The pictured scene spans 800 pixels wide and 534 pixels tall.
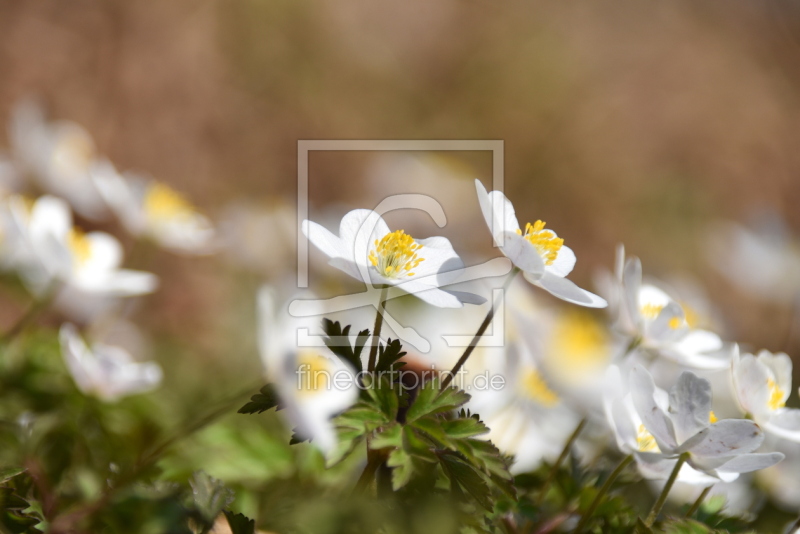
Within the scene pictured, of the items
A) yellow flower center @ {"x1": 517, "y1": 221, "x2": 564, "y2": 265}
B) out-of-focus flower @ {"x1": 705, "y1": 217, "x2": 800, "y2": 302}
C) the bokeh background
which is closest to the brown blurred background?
the bokeh background

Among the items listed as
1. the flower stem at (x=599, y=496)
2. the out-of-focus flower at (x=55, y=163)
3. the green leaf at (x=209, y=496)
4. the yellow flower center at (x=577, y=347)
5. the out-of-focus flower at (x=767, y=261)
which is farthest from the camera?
the out-of-focus flower at (x=767, y=261)

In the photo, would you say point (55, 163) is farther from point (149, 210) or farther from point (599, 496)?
point (599, 496)

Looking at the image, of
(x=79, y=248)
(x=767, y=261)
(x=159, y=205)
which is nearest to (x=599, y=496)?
(x=79, y=248)

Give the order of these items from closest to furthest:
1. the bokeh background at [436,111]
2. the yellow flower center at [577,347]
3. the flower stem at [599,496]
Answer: the flower stem at [599,496] → the yellow flower center at [577,347] → the bokeh background at [436,111]

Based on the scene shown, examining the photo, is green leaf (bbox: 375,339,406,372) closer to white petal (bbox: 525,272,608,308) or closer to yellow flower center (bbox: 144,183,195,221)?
white petal (bbox: 525,272,608,308)

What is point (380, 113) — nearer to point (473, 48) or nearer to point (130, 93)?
point (473, 48)

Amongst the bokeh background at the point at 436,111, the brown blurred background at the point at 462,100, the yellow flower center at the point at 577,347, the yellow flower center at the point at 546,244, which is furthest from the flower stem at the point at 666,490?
the brown blurred background at the point at 462,100

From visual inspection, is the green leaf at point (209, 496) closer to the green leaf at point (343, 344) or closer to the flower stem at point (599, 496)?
the green leaf at point (343, 344)
